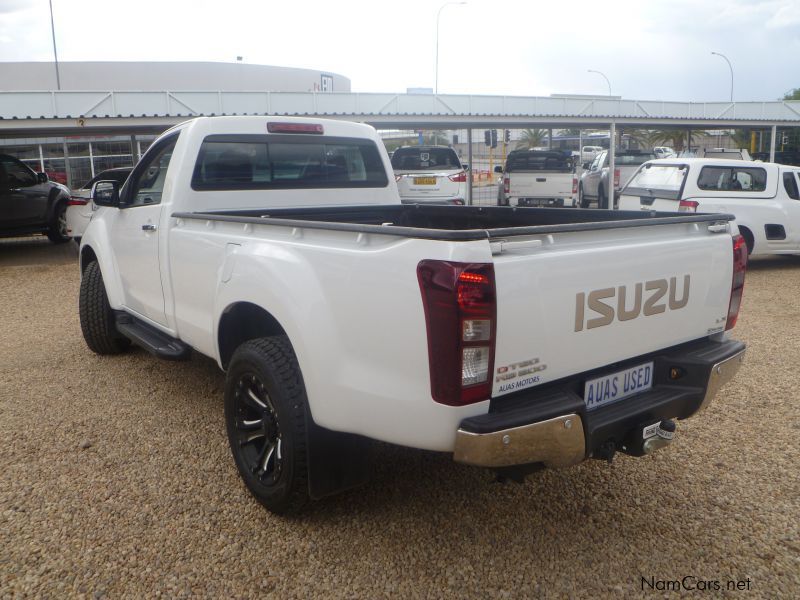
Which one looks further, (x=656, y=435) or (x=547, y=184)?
(x=547, y=184)

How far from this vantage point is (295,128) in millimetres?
4680

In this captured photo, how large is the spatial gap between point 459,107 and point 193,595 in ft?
53.8

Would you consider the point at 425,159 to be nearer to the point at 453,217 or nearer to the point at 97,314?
the point at 97,314

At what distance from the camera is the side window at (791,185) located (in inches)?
407

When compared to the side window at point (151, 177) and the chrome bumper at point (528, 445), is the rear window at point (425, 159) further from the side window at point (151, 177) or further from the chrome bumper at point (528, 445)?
the chrome bumper at point (528, 445)

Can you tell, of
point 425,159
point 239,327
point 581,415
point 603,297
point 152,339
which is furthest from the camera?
point 425,159

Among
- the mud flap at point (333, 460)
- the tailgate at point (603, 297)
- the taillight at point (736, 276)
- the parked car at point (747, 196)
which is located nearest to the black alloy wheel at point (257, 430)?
the mud flap at point (333, 460)

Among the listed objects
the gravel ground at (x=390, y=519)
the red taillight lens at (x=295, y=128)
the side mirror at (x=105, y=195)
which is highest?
the red taillight lens at (x=295, y=128)

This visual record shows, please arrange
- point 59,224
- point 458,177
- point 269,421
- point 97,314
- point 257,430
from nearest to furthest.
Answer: point 269,421, point 257,430, point 97,314, point 59,224, point 458,177

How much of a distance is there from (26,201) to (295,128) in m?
11.7

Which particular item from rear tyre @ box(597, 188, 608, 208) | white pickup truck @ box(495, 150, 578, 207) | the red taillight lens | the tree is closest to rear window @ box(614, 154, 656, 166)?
rear tyre @ box(597, 188, 608, 208)

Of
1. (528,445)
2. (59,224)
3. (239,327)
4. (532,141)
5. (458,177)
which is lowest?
(59,224)

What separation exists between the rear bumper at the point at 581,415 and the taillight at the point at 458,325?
0.15 meters

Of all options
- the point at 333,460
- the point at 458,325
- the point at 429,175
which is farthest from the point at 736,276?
the point at 429,175
